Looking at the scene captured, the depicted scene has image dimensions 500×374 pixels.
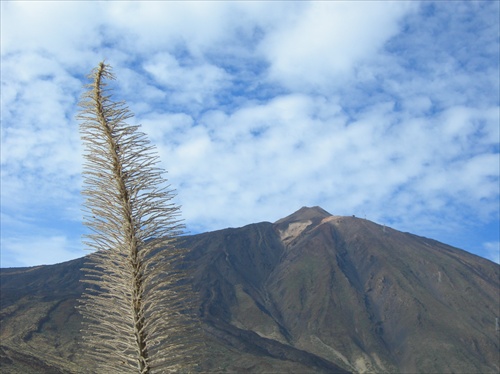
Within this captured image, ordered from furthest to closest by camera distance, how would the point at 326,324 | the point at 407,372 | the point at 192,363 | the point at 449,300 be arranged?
the point at 449,300 < the point at 326,324 < the point at 407,372 < the point at 192,363

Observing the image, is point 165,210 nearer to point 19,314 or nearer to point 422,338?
point 19,314

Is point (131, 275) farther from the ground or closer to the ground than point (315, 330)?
closer to the ground

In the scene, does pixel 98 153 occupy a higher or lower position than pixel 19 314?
lower

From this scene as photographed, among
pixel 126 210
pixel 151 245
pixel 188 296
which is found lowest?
pixel 188 296

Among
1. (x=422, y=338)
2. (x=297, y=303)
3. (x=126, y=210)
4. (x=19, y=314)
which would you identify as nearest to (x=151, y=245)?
(x=126, y=210)

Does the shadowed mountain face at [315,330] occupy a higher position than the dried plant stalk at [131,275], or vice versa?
the shadowed mountain face at [315,330]

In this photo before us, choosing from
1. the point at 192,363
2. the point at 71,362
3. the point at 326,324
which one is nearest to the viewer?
the point at 192,363

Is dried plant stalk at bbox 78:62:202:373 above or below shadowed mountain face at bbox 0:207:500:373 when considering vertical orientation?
below

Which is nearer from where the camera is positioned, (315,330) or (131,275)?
(131,275)

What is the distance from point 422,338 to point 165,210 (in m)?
181

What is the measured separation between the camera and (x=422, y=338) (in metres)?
170

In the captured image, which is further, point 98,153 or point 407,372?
point 407,372

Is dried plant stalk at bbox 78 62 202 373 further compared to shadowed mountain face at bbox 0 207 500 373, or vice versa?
shadowed mountain face at bbox 0 207 500 373

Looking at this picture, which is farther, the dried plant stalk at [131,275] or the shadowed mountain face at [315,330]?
the shadowed mountain face at [315,330]
